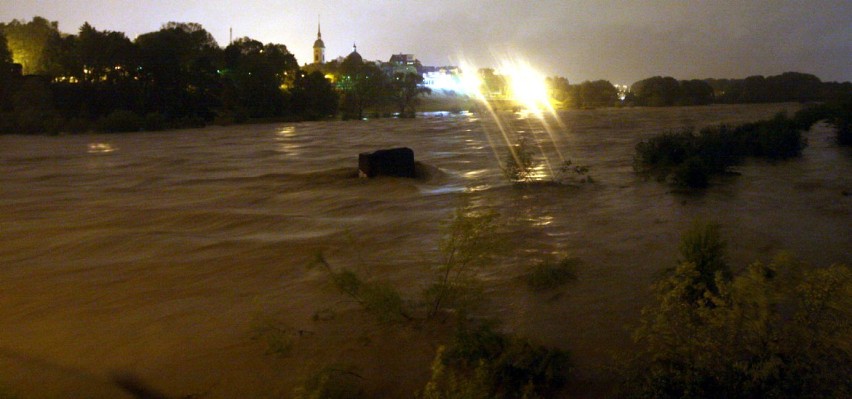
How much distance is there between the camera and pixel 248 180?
18.9 m

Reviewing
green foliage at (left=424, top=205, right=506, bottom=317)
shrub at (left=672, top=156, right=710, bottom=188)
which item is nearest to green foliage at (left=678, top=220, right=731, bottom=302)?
green foliage at (left=424, top=205, right=506, bottom=317)

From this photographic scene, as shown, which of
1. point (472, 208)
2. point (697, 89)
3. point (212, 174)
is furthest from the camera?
point (697, 89)

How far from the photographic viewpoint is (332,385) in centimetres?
489

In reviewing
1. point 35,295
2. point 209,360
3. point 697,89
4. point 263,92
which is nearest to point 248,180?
point 35,295

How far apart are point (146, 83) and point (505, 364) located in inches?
2278

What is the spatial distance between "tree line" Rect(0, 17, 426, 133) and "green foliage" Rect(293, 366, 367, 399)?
4575cm

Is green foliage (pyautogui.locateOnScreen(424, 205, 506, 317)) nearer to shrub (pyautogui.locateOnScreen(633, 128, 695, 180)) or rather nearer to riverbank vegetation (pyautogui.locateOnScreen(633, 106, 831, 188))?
riverbank vegetation (pyautogui.locateOnScreen(633, 106, 831, 188))

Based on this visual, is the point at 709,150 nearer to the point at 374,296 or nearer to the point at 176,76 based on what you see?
the point at 374,296

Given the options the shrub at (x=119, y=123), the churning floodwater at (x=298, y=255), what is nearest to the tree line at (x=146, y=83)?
the shrub at (x=119, y=123)

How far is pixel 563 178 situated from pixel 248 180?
8.38 meters

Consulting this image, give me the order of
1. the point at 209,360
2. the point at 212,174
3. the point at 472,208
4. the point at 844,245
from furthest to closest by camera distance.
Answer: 1. the point at 212,174
2. the point at 472,208
3. the point at 844,245
4. the point at 209,360

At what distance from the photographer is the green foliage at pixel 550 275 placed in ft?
25.3

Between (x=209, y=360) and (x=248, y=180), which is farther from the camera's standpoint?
(x=248, y=180)

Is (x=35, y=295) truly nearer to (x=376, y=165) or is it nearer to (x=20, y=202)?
(x=20, y=202)
